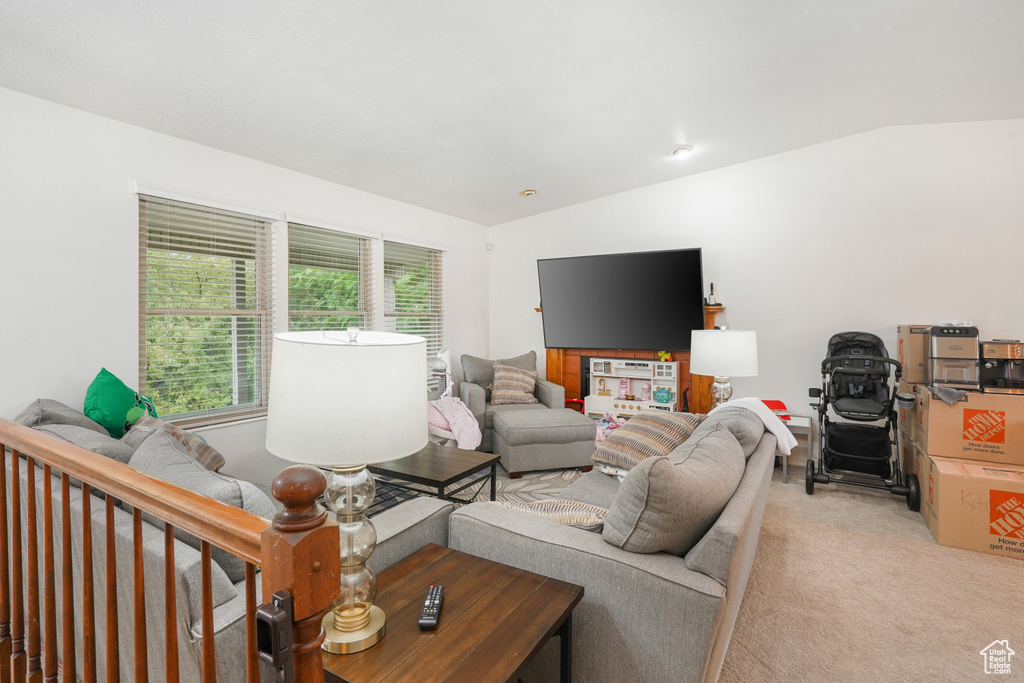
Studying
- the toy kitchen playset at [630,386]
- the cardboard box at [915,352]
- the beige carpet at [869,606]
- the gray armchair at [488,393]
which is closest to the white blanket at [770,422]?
the beige carpet at [869,606]

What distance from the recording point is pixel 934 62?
278 cm

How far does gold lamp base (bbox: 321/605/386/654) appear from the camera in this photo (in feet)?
3.49

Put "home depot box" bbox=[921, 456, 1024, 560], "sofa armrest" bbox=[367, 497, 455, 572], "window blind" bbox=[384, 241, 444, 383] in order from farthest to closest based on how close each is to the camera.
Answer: "window blind" bbox=[384, 241, 444, 383]
"home depot box" bbox=[921, 456, 1024, 560]
"sofa armrest" bbox=[367, 497, 455, 572]

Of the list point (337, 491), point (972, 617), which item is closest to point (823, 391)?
point (972, 617)

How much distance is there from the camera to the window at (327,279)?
12.2 feet

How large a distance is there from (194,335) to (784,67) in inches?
157

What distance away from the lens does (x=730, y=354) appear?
9.31 ft

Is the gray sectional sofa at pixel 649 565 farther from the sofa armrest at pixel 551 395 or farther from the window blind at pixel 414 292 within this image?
the window blind at pixel 414 292

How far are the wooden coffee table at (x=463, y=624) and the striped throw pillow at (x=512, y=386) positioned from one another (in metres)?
3.08

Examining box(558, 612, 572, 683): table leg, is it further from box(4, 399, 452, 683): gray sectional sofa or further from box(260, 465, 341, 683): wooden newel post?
box(260, 465, 341, 683): wooden newel post

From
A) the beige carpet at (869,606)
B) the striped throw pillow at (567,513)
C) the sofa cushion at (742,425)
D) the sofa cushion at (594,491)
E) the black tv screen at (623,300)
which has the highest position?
the black tv screen at (623,300)

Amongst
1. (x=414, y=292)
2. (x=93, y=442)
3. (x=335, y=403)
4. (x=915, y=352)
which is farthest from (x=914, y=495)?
(x=93, y=442)

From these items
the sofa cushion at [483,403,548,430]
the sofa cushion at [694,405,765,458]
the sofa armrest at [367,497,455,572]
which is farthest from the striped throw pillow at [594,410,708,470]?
the sofa cushion at [483,403,548,430]

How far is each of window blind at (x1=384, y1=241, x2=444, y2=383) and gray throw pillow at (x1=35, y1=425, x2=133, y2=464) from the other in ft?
8.62
